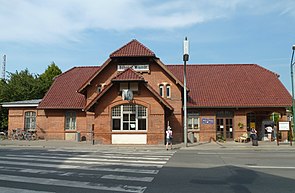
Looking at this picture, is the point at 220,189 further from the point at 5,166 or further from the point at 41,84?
the point at 41,84

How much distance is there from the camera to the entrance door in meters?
32.0

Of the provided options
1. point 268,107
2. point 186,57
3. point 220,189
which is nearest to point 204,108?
point 268,107

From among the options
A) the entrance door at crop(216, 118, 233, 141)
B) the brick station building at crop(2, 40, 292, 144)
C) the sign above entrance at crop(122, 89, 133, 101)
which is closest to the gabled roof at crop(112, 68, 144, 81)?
the brick station building at crop(2, 40, 292, 144)

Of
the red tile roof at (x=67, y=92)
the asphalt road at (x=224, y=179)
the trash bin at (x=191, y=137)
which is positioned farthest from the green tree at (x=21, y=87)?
the asphalt road at (x=224, y=179)

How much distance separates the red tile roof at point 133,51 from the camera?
1183 inches

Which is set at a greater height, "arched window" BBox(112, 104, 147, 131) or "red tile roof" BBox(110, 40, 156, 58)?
"red tile roof" BBox(110, 40, 156, 58)

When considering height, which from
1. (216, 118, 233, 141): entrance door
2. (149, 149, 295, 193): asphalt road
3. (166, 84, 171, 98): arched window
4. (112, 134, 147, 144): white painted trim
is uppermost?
(166, 84, 171, 98): arched window

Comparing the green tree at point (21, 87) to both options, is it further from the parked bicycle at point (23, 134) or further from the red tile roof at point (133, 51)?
the red tile roof at point (133, 51)

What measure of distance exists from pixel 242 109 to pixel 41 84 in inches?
1204

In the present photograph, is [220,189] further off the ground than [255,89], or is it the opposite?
[255,89]

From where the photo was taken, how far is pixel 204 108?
31.8m

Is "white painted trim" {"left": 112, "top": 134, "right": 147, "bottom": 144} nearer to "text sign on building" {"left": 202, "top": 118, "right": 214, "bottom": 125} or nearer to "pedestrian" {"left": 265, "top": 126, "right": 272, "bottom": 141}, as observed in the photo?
"text sign on building" {"left": 202, "top": 118, "right": 214, "bottom": 125}

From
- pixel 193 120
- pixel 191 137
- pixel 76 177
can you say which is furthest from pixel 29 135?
pixel 76 177

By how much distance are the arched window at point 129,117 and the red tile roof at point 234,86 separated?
581 cm
